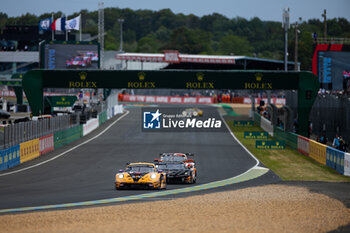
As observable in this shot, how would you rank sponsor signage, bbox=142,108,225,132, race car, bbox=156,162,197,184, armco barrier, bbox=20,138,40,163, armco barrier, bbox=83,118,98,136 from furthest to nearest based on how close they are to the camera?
sponsor signage, bbox=142,108,225,132
armco barrier, bbox=83,118,98,136
armco barrier, bbox=20,138,40,163
race car, bbox=156,162,197,184

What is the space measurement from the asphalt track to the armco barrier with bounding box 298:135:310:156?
3.75m

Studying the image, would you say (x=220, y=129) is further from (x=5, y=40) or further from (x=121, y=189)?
(x=5, y=40)

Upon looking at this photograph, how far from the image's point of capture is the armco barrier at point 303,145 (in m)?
40.1

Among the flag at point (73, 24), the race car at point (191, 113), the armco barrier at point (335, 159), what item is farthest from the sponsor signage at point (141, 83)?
the flag at point (73, 24)

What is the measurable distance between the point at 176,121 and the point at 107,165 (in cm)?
2698

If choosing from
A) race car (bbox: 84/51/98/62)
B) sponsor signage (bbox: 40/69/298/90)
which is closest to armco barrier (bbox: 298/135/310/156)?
sponsor signage (bbox: 40/69/298/90)

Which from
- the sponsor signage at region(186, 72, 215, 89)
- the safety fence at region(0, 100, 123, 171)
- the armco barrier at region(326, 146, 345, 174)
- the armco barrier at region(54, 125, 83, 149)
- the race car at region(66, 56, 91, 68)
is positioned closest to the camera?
the armco barrier at region(326, 146, 345, 174)

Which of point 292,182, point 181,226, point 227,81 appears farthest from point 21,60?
point 181,226

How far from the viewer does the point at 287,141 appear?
4800cm

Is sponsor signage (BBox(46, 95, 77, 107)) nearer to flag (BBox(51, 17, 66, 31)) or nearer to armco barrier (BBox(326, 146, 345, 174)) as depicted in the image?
flag (BBox(51, 17, 66, 31))

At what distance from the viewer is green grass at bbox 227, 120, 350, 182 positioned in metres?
30.1

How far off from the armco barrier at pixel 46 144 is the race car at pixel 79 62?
64.3 feet

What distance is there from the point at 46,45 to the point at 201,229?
151 feet

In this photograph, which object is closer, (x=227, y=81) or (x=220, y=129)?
(x=227, y=81)
